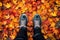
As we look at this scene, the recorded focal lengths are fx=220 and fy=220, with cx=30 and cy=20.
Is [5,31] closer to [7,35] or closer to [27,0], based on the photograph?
[7,35]

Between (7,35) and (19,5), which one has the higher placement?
(19,5)

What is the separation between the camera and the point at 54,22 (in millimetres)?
2154

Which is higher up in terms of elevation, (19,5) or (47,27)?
(19,5)

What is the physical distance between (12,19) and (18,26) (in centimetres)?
9

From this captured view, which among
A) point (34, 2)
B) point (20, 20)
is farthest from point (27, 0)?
point (20, 20)

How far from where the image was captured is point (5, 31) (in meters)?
2.17

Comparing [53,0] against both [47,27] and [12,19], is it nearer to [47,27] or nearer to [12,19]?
[47,27]

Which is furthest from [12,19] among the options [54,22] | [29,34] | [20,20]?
[54,22]

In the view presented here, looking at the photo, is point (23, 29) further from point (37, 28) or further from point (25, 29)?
point (37, 28)

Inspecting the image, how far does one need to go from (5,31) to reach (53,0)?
57cm

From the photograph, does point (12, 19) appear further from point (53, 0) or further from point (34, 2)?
point (53, 0)

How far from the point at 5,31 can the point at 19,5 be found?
0.96 feet

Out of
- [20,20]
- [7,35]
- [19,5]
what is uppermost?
[19,5]

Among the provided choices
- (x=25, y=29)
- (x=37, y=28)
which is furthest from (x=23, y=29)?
(x=37, y=28)
